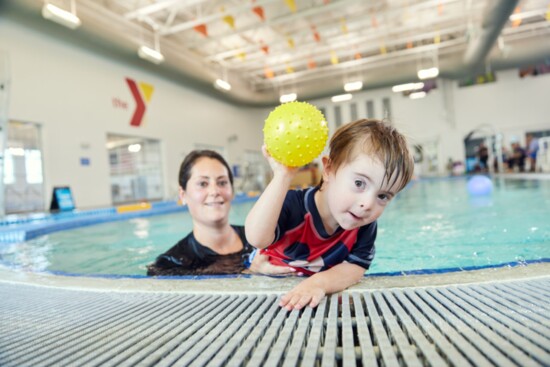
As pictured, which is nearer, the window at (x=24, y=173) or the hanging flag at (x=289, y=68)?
the window at (x=24, y=173)

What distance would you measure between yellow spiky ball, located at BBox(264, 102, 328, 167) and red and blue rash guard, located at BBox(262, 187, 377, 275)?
34 centimetres

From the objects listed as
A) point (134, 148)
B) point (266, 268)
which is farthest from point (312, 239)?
point (134, 148)

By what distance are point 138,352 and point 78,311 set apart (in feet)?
1.59

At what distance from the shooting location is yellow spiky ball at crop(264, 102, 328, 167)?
1137 millimetres

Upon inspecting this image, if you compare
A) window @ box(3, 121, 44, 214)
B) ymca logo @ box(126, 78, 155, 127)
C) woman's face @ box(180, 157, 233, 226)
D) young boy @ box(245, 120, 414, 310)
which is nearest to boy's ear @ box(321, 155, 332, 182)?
young boy @ box(245, 120, 414, 310)

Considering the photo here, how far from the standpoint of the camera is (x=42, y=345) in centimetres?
96

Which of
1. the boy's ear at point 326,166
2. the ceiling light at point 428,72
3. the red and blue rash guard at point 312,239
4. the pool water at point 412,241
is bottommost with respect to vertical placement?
the pool water at point 412,241

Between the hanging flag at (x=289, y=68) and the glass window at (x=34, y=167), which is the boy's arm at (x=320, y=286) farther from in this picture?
the hanging flag at (x=289, y=68)

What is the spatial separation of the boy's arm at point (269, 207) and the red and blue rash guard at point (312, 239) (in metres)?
0.12

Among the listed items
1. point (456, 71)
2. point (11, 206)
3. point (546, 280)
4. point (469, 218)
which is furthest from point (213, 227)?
point (456, 71)

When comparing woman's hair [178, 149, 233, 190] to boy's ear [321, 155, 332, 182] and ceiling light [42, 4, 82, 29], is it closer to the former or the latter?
boy's ear [321, 155, 332, 182]

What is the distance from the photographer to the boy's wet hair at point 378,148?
3.96 feet

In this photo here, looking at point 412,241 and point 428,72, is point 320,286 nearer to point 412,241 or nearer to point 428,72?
point 412,241

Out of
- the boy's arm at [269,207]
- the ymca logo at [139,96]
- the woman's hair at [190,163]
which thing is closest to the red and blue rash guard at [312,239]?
the boy's arm at [269,207]
